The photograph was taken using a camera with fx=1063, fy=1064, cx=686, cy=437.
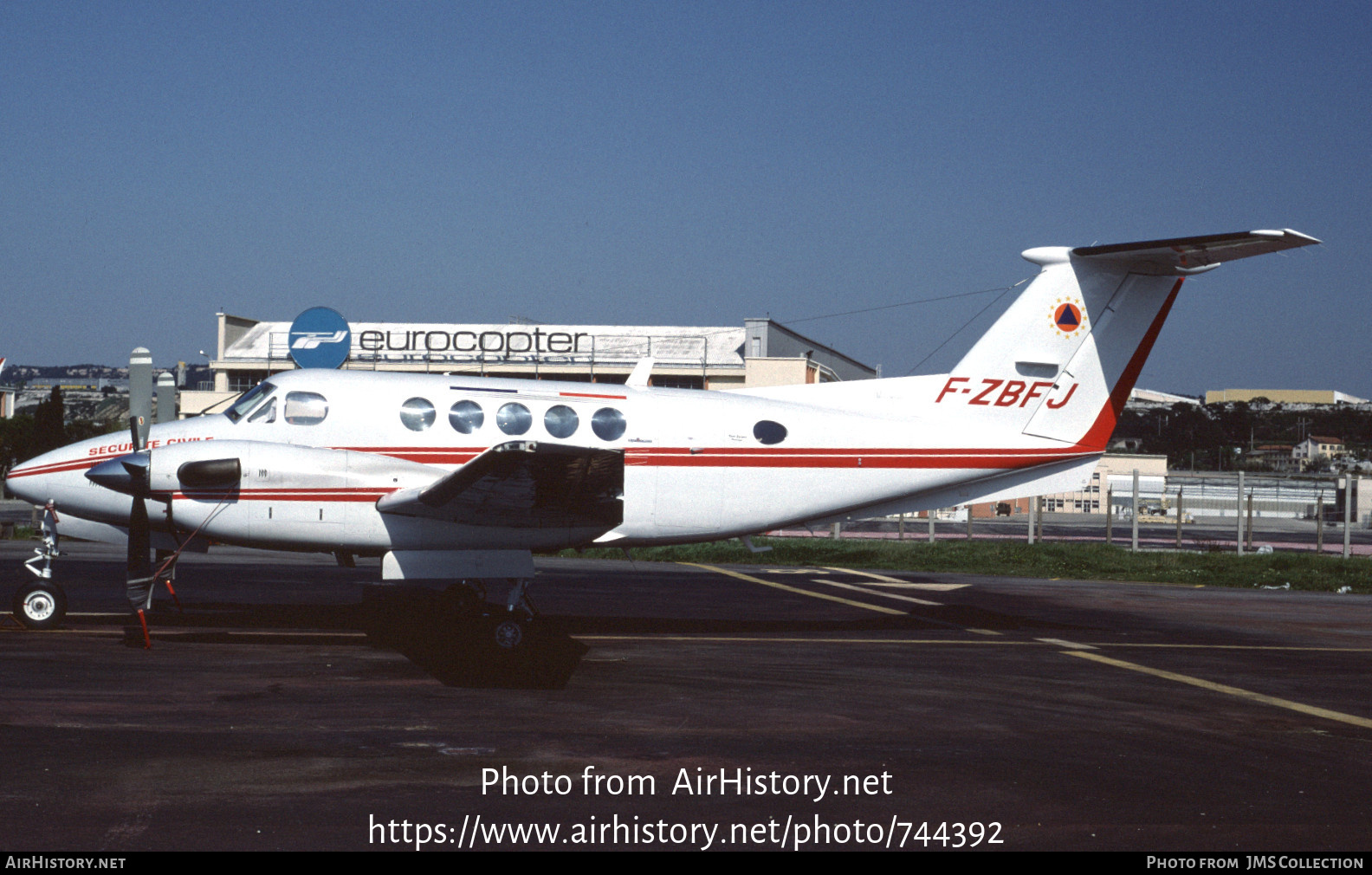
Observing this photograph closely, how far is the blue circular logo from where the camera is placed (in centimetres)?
2283

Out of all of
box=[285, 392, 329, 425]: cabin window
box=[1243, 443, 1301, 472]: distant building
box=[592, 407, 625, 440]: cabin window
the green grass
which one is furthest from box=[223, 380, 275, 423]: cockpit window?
box=[1243, 443, 1301, 472]: distant building

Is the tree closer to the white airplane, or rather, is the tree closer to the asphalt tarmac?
the asphalt tarmac

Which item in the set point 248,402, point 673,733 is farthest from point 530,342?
point 673,733

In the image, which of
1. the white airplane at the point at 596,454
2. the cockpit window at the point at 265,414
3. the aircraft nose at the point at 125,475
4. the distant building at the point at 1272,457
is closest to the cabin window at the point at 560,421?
the white airplane at the point at 596,454

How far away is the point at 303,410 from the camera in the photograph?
12156 millimetres

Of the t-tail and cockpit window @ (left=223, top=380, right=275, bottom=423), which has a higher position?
the t-tail

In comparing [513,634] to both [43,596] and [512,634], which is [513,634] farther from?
[43,596]

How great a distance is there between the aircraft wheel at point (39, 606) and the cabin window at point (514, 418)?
5051 millimetres

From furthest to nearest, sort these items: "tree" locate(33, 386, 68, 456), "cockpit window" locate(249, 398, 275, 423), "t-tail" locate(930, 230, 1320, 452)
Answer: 1. "tree" locate(33, 386, 68, 456)
2. "t-tail" locate(930, 230, 1320, 452)
3. "cockpit window" locate(249, 398, 275, 423)

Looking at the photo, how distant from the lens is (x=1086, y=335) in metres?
13.7

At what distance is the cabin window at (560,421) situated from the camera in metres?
12.2

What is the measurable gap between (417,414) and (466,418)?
569 mm

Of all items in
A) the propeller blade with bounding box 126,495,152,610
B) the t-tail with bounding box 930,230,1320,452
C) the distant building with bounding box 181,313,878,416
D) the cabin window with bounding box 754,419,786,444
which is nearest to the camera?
the propeller blade with bounding box 126,495,152,610

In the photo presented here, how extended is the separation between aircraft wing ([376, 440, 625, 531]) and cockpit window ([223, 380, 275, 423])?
84.3 inches
